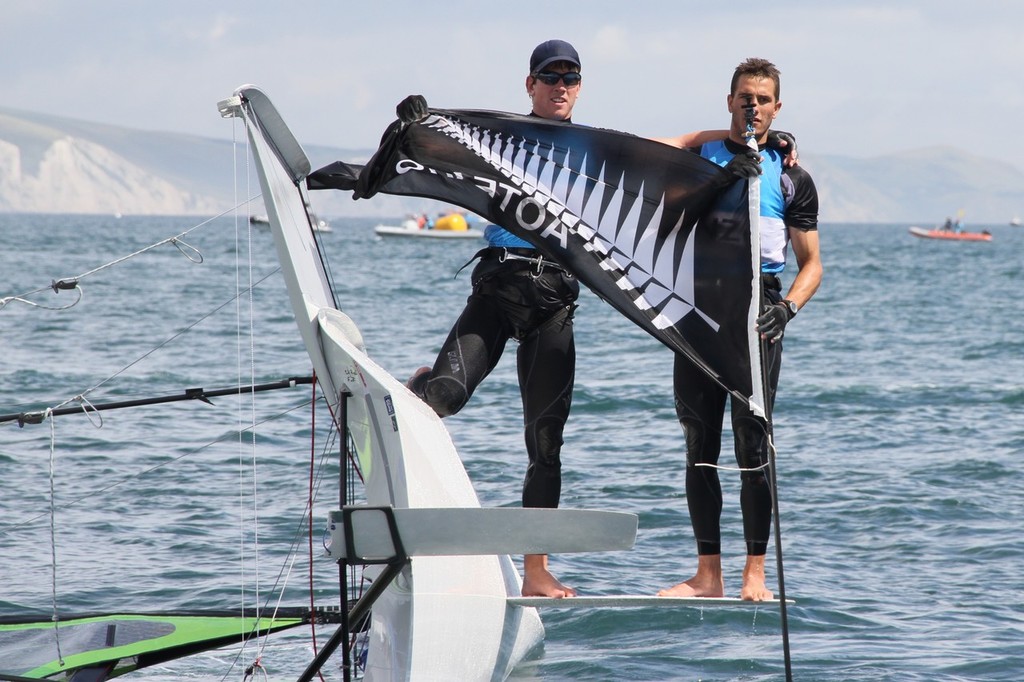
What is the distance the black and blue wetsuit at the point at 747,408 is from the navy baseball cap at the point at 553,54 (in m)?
0.64

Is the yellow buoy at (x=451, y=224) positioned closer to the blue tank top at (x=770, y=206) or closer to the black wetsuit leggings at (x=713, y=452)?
the black wetsuit leggings at (x=713, y=452)

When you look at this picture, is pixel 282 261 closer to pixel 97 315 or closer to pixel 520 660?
pixel 520 660

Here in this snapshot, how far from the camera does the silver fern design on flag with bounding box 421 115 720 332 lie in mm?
5129

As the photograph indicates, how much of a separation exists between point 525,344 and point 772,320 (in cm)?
123

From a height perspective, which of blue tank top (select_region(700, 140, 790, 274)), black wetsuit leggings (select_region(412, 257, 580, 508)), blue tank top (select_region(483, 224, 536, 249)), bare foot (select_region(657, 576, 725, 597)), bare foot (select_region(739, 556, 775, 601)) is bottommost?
bare foot (select_region(657, 576, 725, 597))

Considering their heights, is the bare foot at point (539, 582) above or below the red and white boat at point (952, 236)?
below

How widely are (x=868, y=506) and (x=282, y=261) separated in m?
6.70

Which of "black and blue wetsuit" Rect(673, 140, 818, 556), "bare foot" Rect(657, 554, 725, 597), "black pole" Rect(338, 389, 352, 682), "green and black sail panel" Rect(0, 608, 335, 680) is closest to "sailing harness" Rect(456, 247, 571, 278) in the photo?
"black and blue wetsuit" Rect(673, 140, 818, 556)

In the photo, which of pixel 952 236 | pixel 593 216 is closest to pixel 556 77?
pixel 593 216

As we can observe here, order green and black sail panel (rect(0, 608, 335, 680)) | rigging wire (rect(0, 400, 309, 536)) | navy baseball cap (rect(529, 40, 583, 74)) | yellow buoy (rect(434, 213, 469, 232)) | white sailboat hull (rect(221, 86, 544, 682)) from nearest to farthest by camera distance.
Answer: white sailboat hull (rect(221, 86, 544, 682)) < navy baseball cap (rect(529, 40, 583, 74)) < green and black sail panel (rect(0, 608, 335, 680)) < rigging wire (rect(0, 400, 309, 536)) < yellow buoy (rect(434, 213, 469, 232))

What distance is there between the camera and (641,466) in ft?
39.3

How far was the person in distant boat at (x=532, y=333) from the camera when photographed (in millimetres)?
5355

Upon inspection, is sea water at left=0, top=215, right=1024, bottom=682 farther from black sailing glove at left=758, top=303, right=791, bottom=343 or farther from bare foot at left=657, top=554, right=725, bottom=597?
black sailing glove at left=758, top=303, right=791, bottom=343

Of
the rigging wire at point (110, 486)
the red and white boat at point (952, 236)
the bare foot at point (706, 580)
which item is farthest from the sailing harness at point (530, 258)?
the red and white boat at point (952, 236)
